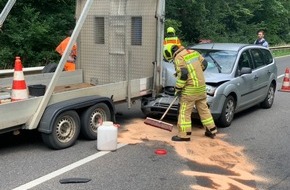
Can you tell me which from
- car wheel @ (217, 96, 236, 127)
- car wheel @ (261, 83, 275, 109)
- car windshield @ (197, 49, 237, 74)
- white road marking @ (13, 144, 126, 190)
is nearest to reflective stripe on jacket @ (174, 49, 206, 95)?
car wheel @ (217, 96, 236, 127)

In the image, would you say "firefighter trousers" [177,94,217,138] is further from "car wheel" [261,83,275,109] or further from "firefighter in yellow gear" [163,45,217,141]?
"car wheel" [261,83,275,109]

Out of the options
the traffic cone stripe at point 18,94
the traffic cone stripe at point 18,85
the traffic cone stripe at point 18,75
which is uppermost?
the traffic cone stripe at point 18,75

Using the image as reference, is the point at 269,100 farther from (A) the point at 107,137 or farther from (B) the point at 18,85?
(B) the point at 18,85

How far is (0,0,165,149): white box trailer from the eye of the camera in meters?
6.09

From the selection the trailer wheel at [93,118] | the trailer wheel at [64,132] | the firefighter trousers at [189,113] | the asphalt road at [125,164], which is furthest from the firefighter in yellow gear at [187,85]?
the trailer wheel at [64,132]

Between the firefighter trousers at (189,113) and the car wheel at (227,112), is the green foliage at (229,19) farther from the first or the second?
the firefighter trousers at (189,113)

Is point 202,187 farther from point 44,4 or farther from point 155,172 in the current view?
point 44,4

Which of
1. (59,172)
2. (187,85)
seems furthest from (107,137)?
(187,85)

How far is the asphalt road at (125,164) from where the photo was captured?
5.12m

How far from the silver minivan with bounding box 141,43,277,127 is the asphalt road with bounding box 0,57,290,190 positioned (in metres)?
0.59

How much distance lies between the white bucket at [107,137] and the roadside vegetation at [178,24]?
7275mm

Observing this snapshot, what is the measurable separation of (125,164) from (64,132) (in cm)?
117

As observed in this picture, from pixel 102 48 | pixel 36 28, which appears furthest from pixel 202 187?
pixel 36 28

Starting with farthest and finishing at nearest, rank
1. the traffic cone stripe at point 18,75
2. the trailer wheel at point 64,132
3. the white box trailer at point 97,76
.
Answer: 1. the traffic cone stripe at point 18,75
2. the trailer wheel at point 64,132
3. the white box trailer at point 97,76
